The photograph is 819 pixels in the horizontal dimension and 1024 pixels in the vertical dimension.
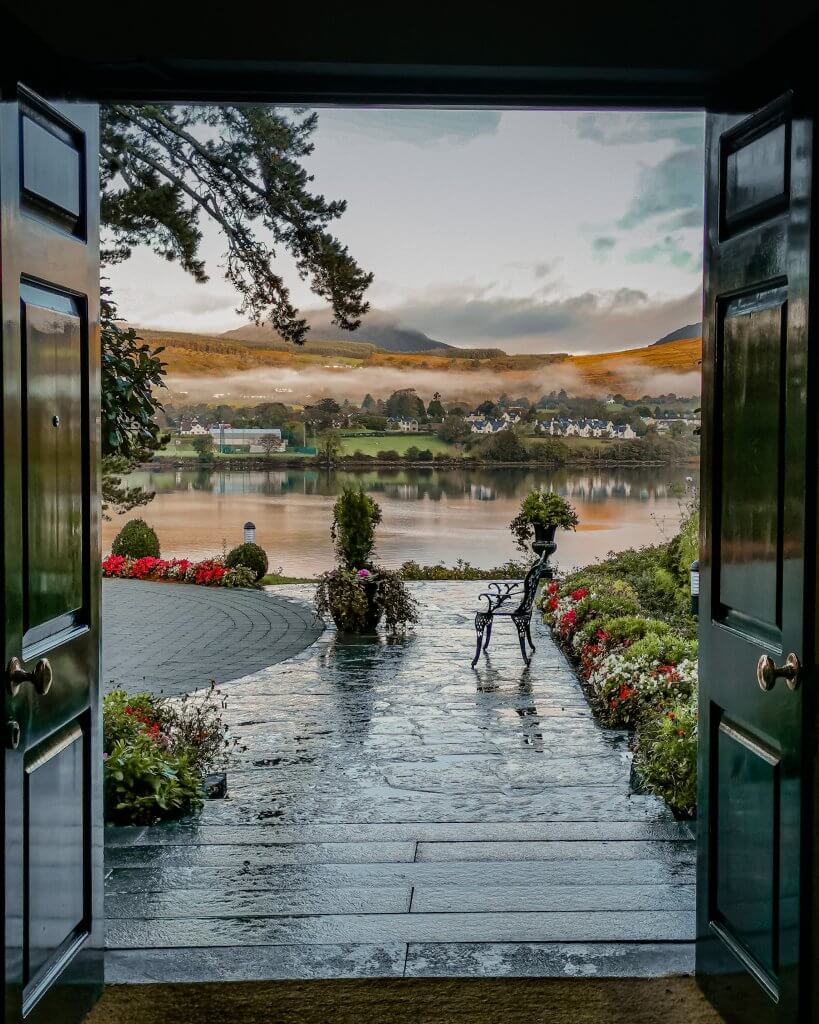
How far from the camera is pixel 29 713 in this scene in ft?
7.79

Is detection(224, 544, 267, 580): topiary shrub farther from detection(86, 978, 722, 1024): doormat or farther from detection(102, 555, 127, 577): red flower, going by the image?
detection(86, 978, 722, 1024): doormat

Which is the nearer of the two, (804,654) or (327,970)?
(804,654)

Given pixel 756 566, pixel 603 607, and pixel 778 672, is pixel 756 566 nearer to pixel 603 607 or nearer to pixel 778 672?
pixel 778 672

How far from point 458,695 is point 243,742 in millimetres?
1861

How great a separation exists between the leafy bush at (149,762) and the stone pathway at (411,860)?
0.13 meters

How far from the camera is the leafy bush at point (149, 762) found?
450cm

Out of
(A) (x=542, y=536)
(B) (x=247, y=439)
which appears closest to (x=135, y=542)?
(B) (x=247, y=439)

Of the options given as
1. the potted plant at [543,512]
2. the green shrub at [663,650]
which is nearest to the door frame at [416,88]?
the green shrub at [663,650]

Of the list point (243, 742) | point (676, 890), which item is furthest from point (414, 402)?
point (676, 890)

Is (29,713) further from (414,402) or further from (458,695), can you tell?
(414,402)

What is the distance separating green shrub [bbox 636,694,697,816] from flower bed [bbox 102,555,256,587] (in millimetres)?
9751

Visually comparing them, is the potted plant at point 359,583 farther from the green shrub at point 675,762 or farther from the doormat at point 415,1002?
the doormat at point 415,1002

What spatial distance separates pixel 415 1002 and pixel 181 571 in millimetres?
12351

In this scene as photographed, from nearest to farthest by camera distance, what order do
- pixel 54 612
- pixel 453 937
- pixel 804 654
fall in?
pixel 804 654 → pixel 54 612 → pixel 453 937
